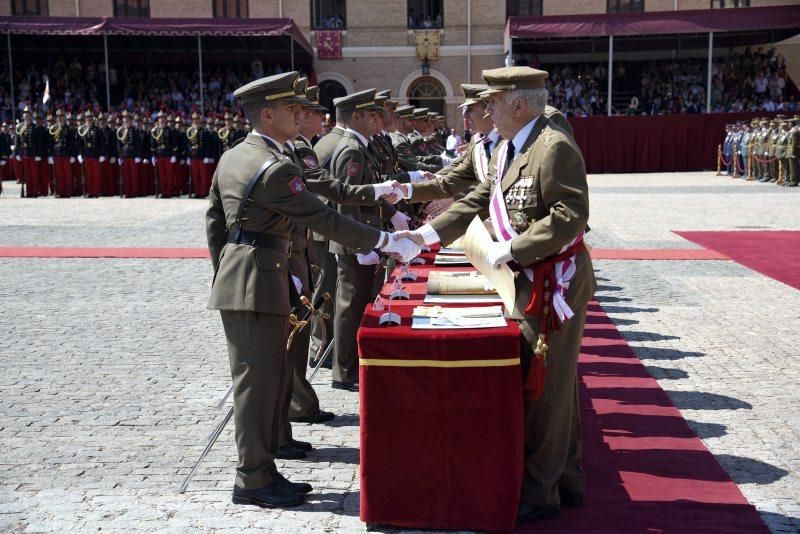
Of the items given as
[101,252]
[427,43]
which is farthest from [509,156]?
[427,43]

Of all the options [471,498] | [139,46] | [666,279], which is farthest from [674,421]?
[139,46]

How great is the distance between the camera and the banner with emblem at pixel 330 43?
37.3m

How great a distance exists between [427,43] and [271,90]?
112ft

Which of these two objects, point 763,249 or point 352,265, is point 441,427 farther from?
point 763,249

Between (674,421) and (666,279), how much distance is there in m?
5.53

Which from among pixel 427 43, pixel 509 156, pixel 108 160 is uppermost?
pixel 427 43

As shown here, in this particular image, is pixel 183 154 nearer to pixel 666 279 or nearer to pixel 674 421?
pixel 666 279

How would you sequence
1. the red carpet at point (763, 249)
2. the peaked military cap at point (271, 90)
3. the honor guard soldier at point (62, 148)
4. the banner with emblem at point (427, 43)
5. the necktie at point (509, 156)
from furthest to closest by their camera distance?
1. the banner with emblem at point (427, 43)
2. the honor guard soldier at point (62, 148)
3. the red carpet at point (763, 249)
4. the peaked military cap at point (271, 90)
5. the necktie at point (509, 156)

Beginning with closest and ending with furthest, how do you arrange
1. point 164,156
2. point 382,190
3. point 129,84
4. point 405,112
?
point 382,190 < point 405,112 < point 164,156 < point 129,84

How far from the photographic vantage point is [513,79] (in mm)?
4176

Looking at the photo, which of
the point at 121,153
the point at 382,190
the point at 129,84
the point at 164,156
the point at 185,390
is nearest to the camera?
the point at 382,190

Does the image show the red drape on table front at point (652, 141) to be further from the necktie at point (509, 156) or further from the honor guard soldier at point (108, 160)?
the necktie at point (509, 156)

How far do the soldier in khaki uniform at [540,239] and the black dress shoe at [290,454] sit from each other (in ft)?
4.78

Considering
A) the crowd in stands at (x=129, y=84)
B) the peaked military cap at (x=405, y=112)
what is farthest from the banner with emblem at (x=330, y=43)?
the peaked military cap at (x=405, y=112)
